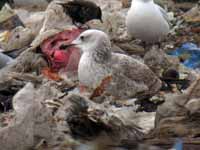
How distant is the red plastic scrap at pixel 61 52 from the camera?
750cm

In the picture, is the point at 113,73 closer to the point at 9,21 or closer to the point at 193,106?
the point at 193,106

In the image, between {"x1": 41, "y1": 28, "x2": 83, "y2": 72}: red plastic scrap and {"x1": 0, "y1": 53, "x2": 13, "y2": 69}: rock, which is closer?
{"x1": 41, "y1": 28, "x2": 83, "y2": 72}: red plastic scrap

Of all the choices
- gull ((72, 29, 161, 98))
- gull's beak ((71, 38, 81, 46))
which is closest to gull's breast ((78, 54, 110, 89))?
gull ((72, 29, 161, 98))

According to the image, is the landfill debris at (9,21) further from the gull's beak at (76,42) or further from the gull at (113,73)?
the gull at (113,73)

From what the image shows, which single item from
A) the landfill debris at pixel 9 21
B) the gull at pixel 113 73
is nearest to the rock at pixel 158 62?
the gull at pixel 113 73

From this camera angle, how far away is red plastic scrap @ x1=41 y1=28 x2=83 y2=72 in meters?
7.50

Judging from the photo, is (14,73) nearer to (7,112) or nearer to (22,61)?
(22,61)

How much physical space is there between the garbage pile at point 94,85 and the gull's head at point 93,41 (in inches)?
0.5

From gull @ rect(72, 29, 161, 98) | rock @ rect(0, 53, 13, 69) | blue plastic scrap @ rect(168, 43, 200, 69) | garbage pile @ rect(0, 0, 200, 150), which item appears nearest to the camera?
garbage pile @ rect(0, 0, 200, 150)

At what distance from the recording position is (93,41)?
279 inches

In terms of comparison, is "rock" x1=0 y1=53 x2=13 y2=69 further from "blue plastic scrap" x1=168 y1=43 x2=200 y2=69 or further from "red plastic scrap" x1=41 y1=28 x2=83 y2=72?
"blue plastic scrap" x1=168 y1=43 x2=200 y2=69

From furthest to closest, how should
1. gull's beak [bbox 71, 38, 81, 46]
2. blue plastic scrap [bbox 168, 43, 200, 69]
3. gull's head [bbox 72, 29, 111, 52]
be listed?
blue plastic scrap [bbox 168, 43, 200, 69] → gull's beak [bbox 71, 38, 81, 46] → gull's head [bbox 72, 29, 111, 52]

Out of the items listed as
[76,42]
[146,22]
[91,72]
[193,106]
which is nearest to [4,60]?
[76,42]

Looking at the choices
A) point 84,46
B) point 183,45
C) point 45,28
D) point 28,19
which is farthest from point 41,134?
point 28,19
